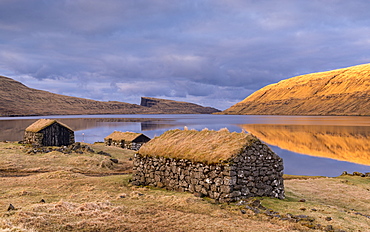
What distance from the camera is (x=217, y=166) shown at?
14234 millimetres

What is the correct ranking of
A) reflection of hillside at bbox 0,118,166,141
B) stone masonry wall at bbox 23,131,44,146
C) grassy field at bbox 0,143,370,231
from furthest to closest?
reflection of hillside at bbox 0,118,166,141, stone masonry wall at bbox 23,131,44,146, grassy field at bbox 0,143,370,231

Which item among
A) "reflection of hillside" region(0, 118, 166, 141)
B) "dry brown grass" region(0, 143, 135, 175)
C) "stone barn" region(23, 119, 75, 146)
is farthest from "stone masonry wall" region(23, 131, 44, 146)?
"reflection of hillside" region(0, 118, 166, 141)

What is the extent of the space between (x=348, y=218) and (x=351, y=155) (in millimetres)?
41552

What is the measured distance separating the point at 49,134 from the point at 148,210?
1420 inches

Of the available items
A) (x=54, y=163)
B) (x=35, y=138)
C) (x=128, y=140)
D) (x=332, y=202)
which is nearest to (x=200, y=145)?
(x=332, y=202)

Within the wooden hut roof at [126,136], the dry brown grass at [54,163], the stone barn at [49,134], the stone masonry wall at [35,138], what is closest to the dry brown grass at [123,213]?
the dry brown grass at [54,163]

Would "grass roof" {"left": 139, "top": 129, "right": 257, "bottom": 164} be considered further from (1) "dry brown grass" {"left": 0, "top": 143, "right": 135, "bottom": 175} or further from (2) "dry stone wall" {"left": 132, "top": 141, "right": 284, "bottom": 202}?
(1) "dry brown grass" {"left": 0, "top": 143, "right": 135, "bottom": 175}

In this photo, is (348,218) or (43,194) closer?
(348,218)

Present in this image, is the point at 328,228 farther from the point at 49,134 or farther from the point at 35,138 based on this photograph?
the point at 35,138

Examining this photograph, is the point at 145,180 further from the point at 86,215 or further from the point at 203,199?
the point at 86,215

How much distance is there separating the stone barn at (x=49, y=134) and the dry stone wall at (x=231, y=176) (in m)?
31.3

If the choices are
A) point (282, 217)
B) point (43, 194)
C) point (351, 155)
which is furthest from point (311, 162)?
point (43, 194)

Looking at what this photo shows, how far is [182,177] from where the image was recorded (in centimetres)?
1611

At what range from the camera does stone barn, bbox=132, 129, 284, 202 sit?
14.0 m
